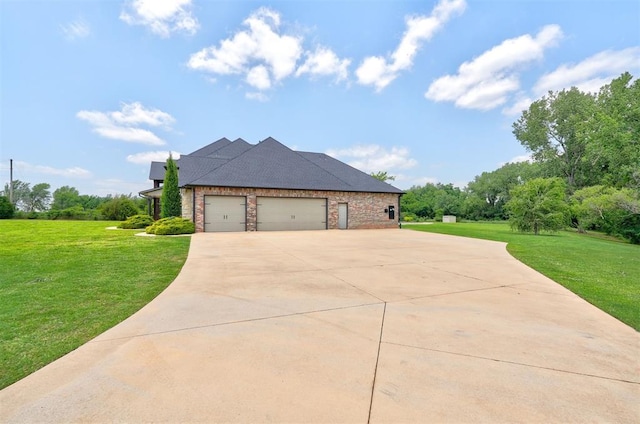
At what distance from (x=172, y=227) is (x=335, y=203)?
989 centimetres

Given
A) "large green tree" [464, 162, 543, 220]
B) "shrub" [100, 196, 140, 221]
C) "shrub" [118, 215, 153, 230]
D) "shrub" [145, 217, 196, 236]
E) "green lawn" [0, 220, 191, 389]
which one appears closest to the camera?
"green lawn" [0, 220, 191, 389]

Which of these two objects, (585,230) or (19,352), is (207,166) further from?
(585,230)

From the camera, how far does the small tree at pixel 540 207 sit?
57.4ft

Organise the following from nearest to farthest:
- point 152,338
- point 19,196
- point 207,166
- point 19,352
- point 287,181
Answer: point 19,352, point 152,338, point 287,181, point 207,166, point 19,196

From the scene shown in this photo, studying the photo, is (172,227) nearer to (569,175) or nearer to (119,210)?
(119,210)

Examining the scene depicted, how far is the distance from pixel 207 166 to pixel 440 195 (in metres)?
46.3

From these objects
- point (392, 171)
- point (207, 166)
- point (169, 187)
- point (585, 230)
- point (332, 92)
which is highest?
point (332, 92)

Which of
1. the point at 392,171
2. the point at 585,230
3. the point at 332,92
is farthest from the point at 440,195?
the point at 332,92

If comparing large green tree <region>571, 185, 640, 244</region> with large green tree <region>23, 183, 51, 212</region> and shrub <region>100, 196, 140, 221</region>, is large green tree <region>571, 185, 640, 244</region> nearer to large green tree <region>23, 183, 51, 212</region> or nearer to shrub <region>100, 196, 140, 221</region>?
shrub <region>100, 196, 140, 221</region>

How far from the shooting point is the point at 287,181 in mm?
17922

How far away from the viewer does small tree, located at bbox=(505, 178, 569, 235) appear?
1750 cm

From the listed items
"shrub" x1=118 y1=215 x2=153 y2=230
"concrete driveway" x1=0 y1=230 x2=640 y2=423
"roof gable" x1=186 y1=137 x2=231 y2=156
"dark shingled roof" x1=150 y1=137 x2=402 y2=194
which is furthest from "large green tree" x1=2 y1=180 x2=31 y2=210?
"concrete driveway" x1=0 y1=230 x2=640 y2=423

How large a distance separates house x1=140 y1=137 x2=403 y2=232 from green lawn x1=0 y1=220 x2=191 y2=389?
7802mm

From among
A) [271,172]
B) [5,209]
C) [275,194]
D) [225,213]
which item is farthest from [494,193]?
[5,209]
